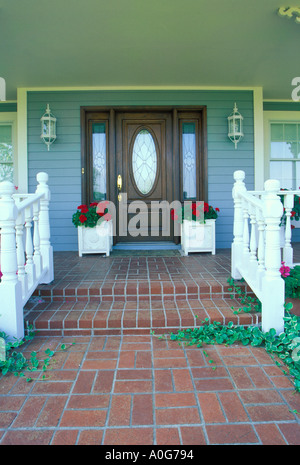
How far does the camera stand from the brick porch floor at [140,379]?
4.27ft

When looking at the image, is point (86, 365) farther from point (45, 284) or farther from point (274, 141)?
point (274, 141)

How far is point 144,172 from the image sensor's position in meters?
4.61

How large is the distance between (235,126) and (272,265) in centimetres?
285

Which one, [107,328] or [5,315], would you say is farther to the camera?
[107,328]

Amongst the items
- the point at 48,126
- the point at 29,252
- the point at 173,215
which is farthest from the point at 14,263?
the point at 48,126

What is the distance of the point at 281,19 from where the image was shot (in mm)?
2951

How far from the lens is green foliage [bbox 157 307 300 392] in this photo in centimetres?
190

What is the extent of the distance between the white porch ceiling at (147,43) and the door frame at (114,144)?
0.32 m

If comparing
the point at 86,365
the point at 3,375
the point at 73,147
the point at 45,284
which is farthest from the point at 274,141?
the point at 3,375

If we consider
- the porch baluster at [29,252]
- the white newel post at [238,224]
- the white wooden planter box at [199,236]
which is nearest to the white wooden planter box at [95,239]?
the white wooden planter box at [199,236]

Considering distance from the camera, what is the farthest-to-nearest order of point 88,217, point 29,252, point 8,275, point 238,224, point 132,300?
point 88,217 < point 238,224 < point 132,300 < point 29,252 < point 8,275

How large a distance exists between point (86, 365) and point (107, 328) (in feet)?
1.42

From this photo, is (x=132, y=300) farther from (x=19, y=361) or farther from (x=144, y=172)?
(x=144, y=172)

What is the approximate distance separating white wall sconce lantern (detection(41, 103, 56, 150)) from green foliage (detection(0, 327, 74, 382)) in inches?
120
